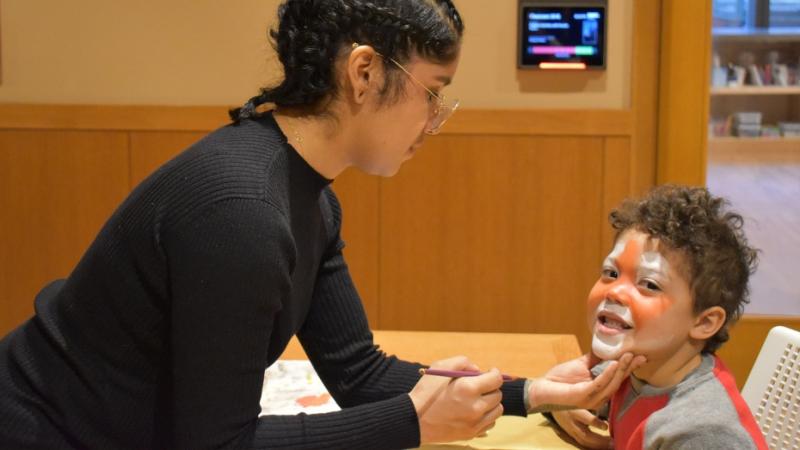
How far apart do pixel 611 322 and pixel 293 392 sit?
649 mm

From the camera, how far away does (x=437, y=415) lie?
4.56 ft

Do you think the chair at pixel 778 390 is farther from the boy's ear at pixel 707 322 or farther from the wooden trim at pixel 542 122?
the wooden trim at pixel 542 122

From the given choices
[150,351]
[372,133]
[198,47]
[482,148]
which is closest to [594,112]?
[482,148]

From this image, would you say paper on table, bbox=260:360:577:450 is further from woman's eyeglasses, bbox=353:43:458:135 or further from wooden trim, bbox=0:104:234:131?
wooden trim, bbox=0:104:234:131

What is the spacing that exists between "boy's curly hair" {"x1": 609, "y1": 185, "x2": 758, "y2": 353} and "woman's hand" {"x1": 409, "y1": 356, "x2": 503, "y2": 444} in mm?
365

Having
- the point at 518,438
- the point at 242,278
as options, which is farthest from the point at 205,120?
the point at 242,278

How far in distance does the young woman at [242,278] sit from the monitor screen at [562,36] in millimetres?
2350

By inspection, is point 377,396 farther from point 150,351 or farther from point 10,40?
point 10,40

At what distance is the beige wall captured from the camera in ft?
12.4

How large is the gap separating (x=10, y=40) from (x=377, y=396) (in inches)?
113

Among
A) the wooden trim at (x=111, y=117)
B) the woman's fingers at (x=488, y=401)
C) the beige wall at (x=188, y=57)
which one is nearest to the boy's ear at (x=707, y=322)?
the woman's fingers at (x=488, y=401)

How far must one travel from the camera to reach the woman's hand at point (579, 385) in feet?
5.04

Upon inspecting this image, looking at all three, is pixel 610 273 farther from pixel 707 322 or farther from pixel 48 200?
pixel 48 200

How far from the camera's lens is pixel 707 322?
1558 mm
